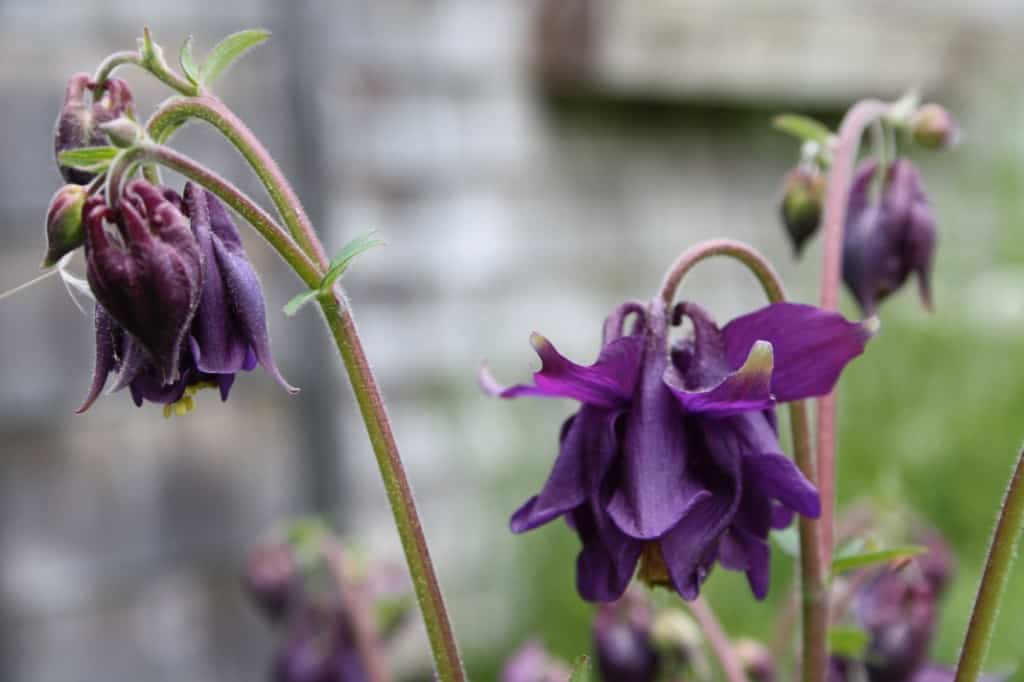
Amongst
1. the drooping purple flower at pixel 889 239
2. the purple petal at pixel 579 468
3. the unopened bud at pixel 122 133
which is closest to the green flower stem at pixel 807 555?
the purple petal at pixel 579 468

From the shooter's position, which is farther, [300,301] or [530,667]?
[530,667]

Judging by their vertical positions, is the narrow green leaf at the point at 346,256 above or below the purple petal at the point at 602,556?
above

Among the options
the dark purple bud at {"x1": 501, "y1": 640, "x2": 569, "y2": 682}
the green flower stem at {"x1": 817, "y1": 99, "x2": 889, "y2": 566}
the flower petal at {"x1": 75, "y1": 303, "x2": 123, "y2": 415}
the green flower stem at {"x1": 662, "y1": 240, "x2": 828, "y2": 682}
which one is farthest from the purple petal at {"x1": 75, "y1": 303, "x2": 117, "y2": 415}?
the dark purple bud at {"x1": 501, "y1": 640, "x2": 569, "y2": 682}

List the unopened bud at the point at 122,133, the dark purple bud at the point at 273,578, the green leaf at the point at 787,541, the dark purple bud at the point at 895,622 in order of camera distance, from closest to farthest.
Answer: the unopened bud at the point at 122,133 → the green leaf at the point at 787,541 → the dark purple bud at the point at 895,622 → the dark purple bud at the point at 273,578

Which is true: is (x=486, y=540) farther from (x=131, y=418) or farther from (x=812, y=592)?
(x=812, y=592)

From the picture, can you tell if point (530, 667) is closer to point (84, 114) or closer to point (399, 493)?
point (399, 493)

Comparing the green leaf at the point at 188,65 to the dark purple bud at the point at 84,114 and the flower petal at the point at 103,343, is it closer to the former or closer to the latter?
the dark purple bud at the point at 84,114

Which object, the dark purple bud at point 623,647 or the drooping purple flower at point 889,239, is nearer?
the drooping purple flower at point 889,239

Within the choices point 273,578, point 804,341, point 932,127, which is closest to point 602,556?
point 804,341
